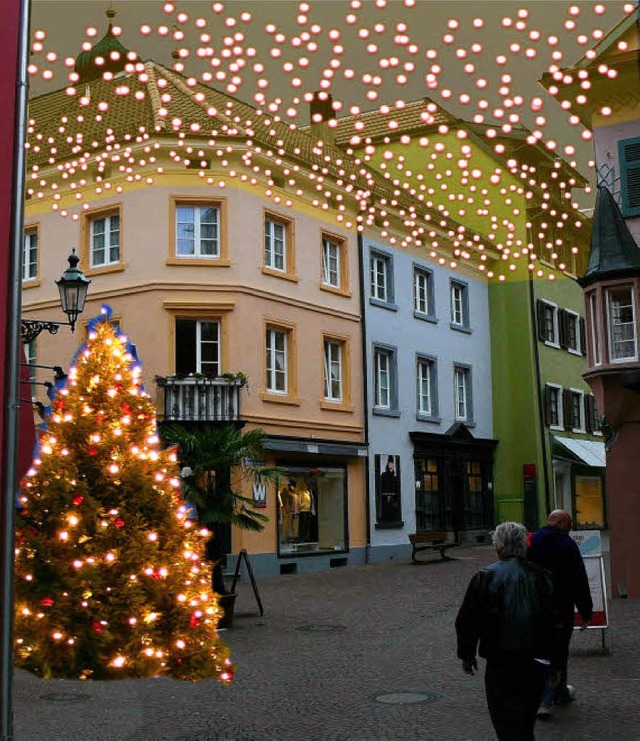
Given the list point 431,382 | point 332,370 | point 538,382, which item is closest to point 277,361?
point 332,370

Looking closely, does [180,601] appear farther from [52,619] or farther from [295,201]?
[295,201]

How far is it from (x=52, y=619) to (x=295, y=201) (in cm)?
1928

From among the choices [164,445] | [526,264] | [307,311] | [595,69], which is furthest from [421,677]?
[526,264]

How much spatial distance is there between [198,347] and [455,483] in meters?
12.1

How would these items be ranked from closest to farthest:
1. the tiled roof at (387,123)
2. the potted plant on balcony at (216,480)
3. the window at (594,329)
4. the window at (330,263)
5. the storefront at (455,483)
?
1. the potted plant on balcony at (216,480)
2. the window at (594,329)
3. the window at (330,263)
4. the storefront at (455,483)
5. the tiled roof at (387,123)

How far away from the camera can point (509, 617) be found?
546 cm

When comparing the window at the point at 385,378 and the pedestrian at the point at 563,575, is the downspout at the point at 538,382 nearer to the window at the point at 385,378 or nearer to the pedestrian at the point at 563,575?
the window at the point at 385,378

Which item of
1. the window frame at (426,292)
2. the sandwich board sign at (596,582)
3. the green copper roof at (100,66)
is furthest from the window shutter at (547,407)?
the sandwich board sign at (596,582)

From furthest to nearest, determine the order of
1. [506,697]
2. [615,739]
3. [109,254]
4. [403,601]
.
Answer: [109,254], [403,601], [615,739], [506,697]

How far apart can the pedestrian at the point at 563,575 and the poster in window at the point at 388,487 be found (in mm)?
19903

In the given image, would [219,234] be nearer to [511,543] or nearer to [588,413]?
[511,543]

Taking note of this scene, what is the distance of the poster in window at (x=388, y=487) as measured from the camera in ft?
94.2

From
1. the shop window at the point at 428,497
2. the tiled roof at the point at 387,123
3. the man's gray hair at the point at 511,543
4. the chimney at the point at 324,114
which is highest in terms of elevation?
the tiled roof at the point at 387,123

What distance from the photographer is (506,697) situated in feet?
17.9
